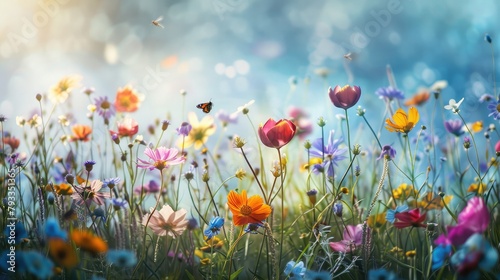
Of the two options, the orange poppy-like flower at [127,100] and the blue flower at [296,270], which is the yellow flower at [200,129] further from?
the blue flower at [296,270]

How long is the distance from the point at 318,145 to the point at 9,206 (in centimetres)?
81

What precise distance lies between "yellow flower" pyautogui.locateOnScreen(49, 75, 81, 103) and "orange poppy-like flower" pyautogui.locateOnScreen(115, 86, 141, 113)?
0.16 metres

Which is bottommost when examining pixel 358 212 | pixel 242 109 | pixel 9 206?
pixel 358 212

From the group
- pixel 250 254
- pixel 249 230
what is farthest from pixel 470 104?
pixel 249 230

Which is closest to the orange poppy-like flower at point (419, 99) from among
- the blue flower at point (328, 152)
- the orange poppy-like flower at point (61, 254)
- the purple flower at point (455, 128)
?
the purple flower at point (455, 128)

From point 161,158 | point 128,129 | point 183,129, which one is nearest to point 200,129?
point 183,129

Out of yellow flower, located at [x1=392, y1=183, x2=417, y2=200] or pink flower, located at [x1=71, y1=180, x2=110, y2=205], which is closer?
pink flower, located at [x1=71, y1=180, x2=110, y2=205]

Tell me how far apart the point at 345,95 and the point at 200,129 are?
639 mm

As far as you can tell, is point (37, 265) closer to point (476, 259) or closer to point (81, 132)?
point (476, 259)

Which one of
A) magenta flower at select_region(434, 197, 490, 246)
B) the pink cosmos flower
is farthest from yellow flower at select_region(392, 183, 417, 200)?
magenta flower at select_region(434, 197, 490, 246)

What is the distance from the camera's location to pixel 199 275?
1.25m

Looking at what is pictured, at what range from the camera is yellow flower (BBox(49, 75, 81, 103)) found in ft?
6.04

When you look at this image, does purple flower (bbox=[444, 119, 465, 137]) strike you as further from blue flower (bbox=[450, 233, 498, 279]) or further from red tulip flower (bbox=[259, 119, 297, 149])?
blue flower (bbox=[450, 233, 498, 279])

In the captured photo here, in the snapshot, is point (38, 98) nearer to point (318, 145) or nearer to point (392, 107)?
point (318, 145)
